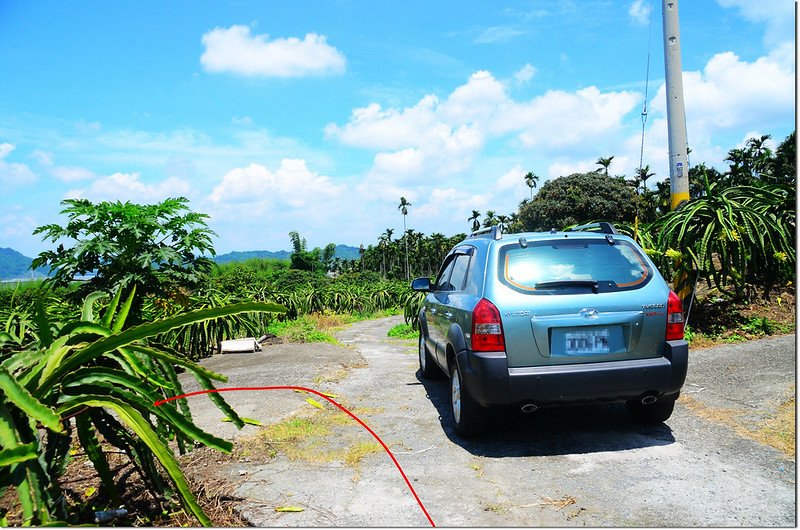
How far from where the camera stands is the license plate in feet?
14.3

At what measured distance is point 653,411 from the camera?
4938 mm

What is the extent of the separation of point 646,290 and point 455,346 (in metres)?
1.64

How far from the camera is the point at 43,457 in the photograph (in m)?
2.64

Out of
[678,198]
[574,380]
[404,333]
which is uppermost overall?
[678,198]

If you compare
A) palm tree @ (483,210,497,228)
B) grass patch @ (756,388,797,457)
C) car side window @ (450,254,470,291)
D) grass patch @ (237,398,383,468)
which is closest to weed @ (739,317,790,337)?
grass patch @ (756,388,797,457)

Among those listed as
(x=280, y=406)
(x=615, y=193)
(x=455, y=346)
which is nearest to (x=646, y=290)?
(x=455, y=346)

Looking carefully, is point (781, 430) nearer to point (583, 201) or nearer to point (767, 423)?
point (767, 423)

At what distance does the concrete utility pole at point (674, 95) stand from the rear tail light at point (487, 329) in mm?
6134

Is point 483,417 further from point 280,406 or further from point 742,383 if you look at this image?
point 742,383

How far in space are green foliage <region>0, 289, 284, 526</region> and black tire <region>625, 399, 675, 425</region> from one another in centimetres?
358

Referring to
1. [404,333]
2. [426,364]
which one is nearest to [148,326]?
[426,364]

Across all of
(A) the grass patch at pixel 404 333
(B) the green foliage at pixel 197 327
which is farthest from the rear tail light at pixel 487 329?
(A) the grass patch at pixel 404 333

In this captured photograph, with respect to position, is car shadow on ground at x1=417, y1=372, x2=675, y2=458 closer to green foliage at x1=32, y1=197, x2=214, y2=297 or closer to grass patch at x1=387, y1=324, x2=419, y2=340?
A: green foliage at x1=32, y1=197, x2=214, y2=297

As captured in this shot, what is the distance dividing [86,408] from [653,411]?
441cm
